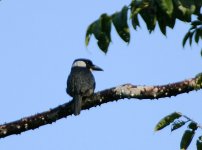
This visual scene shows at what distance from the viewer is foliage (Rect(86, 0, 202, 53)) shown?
8.14 feet

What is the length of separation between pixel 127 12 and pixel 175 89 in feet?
3.29

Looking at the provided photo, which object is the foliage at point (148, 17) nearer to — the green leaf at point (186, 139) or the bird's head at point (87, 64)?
the green leaf at point (186, 139)

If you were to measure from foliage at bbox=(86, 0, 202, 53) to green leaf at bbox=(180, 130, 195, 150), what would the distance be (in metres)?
0.47

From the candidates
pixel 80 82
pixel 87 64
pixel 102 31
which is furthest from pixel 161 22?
pixel 87 64

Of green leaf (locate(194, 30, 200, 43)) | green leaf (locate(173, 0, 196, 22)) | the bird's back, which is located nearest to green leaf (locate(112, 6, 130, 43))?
green leaf (locate(173, 0, 196, 22))

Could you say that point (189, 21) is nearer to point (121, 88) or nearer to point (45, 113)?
point (121, 88)

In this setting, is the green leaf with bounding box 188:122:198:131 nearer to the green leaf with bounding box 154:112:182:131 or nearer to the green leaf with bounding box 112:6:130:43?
the green leaf with bounding box 154:112:182:131

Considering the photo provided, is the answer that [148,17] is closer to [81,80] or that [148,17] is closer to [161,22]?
[161,22]

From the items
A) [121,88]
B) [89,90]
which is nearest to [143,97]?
[121,88]

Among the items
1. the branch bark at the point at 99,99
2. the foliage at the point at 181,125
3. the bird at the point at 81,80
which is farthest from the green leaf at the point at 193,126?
the bird at the point at 81,80

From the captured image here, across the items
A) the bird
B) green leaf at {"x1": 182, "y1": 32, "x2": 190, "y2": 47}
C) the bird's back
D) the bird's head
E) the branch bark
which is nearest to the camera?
green leaf at {"x1": 182, "y1": 32, "x2": 190, "y2": 47}

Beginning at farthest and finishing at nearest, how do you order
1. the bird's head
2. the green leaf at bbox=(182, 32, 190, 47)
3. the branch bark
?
1. the bird's head
2. the branch bark
3. the green leaf at bbox=(182, 32, 190, 47)

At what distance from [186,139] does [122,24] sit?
64 cm

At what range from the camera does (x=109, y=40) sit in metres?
2.70
